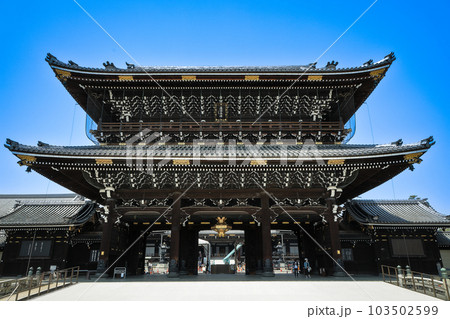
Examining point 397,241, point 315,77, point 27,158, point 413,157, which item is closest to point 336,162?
point 413,157

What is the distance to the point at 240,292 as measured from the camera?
10812 millimetres

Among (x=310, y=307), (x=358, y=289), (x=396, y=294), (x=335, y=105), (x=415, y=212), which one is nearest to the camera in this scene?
(x=310, y=307)

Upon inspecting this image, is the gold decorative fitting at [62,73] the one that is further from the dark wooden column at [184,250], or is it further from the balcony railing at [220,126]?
the dark wooden column at [184,250]

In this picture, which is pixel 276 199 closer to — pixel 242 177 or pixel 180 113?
pixel 242 177

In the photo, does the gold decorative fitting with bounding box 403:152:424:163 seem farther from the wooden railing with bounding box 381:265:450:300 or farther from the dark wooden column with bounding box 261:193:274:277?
the dark wooden column with bounding box 261:193:274:277

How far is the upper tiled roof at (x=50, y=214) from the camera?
1908 cm

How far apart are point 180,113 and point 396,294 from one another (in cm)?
1532

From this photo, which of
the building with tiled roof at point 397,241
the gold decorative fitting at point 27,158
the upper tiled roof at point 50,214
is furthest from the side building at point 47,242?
the building with tiled roof at point 397,241

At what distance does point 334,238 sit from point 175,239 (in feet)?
29.6

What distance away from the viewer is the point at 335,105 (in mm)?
19141

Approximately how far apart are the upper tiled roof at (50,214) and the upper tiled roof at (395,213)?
19.7m

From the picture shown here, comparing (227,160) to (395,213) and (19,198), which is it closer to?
(395,213)

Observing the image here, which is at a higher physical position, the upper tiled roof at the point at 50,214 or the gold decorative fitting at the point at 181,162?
the gold decorative fitting at the point at 181,162

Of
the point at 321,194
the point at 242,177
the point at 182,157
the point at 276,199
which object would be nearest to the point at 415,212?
the point at 321,194
